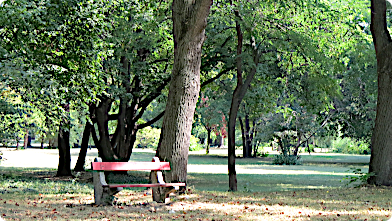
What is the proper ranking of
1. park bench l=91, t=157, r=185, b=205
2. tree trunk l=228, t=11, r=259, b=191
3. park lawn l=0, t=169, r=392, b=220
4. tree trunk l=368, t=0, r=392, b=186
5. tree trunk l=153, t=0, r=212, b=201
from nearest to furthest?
1. park lawn l=0, t=169, r=392, b=220
2. park bench l=91, t=157, r=185, b=205
3. tree trunk l=153, t=0, r=212, b=201
4. tree trunk l=368, t=0, r=392, b=186
5. tree trunk l=228, t=11, r=259, b=191

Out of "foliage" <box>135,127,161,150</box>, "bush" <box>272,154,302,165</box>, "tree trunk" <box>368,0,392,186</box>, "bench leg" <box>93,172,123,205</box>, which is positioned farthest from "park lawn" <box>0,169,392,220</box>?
"foliage" <box>135,127,161,150</box>

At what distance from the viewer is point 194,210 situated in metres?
8.10

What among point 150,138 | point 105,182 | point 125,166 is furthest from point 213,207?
point 150,138

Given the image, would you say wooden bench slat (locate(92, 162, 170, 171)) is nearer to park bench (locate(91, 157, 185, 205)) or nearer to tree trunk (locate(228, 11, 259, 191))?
park bench (locate(91, 157, 185, 205))

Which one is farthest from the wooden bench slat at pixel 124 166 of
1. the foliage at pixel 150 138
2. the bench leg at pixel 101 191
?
the foliage at pixel 150 138

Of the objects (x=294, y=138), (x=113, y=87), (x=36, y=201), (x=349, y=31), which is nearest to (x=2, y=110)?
(x=113, y=87)

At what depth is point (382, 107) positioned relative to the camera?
12.1 meters

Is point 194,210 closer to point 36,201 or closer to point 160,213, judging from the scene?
point 160,213

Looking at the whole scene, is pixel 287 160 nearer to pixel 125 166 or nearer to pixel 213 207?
pixel 213 207

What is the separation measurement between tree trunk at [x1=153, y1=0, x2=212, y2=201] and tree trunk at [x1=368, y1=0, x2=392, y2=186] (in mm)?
5501

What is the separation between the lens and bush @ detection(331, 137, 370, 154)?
58.4 m

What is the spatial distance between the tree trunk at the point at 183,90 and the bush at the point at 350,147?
165 feet

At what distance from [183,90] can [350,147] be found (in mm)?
58492

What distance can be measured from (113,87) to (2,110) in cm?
428
